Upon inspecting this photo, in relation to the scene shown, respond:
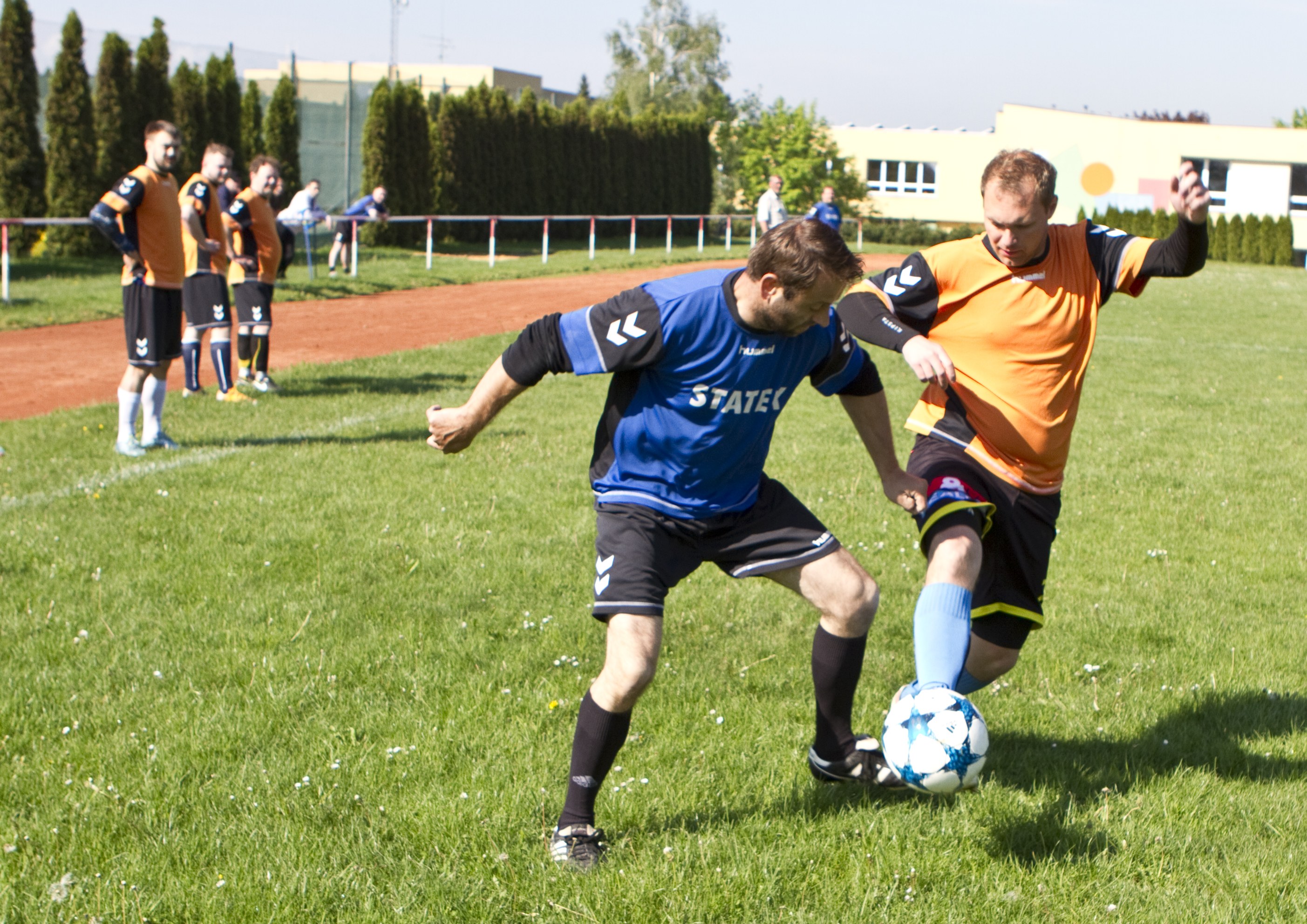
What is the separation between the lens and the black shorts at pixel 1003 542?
4.32 m

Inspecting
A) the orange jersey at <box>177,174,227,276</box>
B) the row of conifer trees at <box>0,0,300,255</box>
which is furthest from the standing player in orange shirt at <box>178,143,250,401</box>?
the row of conifer trees at <box>0,0,300,255</box>

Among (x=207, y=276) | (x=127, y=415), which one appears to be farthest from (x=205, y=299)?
(x=127, y=415)

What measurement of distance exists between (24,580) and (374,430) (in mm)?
4399

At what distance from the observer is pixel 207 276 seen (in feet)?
37.7

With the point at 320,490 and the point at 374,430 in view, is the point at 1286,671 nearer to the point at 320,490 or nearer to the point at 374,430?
the point at 320,490

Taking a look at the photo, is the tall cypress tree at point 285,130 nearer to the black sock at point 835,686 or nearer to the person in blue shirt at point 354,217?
the person in blue shirt at point 354,217

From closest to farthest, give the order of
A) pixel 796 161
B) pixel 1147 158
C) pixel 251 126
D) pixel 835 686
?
pixel 835 686
pixel 251 126
pixel 796 161
pixel 1147 158

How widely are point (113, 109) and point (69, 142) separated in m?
1.48

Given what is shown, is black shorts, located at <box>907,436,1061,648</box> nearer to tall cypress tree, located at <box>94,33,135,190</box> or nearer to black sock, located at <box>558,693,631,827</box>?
black sock, located at <box>558,693,631,827</box>

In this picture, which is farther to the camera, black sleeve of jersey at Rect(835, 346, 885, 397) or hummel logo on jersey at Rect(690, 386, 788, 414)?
black sleeve of jersey at Rect(835, 346, 885, 397)

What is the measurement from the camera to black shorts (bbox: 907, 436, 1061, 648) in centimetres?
432

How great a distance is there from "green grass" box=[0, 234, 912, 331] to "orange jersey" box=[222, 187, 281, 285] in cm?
332

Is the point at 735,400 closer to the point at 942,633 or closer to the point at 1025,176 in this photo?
the point at 942,633

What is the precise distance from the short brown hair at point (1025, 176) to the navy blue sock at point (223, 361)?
9.12 meters
